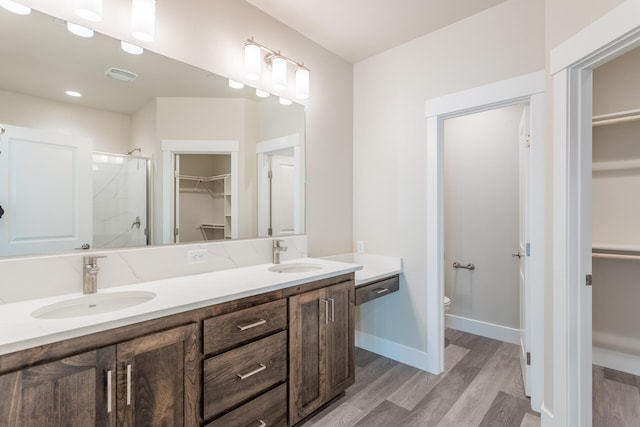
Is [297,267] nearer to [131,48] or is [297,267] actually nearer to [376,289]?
[376,289]

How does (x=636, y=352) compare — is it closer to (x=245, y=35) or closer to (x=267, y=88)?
(x=267, y=88)

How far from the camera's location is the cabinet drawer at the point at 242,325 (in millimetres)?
1360

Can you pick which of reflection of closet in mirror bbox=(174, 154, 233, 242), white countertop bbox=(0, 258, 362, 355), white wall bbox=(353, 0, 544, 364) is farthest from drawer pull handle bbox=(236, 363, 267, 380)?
white wall bbox=(353, 0, 544, 364)

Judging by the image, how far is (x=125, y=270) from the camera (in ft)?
5.16

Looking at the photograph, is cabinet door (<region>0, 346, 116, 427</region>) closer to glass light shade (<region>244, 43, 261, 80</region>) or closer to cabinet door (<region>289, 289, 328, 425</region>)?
cabinet door (<region>289, 289, 328, 425</region>)

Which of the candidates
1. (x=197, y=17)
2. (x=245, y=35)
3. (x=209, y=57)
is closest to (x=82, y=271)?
(x=209, y=57)

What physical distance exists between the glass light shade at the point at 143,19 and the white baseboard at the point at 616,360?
12.5 ft

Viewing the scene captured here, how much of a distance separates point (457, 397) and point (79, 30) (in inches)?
118

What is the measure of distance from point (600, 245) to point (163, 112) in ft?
10.3

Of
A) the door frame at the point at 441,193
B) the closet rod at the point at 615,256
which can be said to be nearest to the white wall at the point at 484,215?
the closet rod at the point at 615,256

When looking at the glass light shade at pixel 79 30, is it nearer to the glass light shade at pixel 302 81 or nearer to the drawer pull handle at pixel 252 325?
the glass light shade at pixel 302 81

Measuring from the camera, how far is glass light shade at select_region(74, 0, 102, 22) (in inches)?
54.9

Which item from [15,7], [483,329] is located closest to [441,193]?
[483,329]

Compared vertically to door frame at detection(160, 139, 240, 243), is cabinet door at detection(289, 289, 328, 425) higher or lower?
lower
